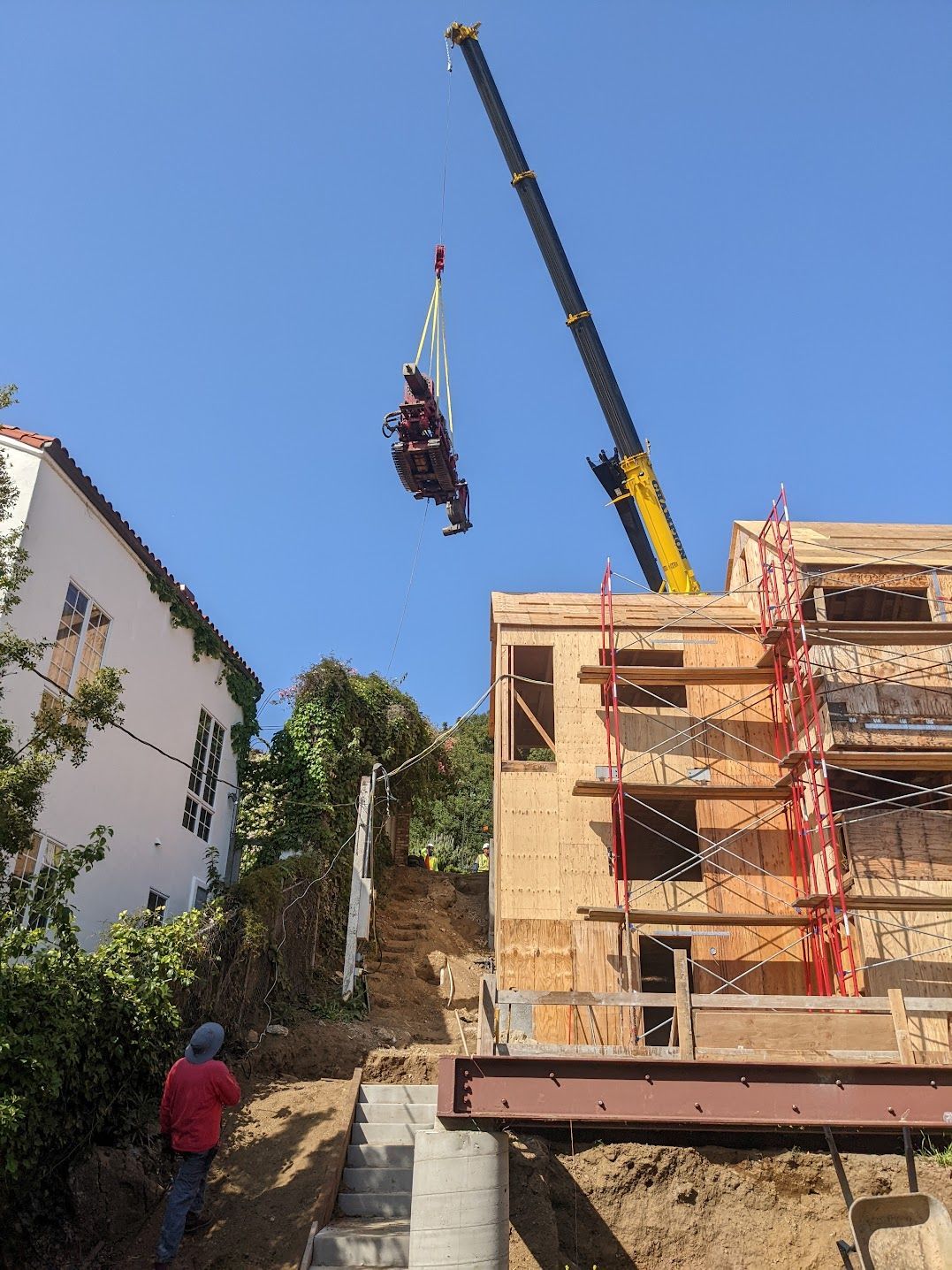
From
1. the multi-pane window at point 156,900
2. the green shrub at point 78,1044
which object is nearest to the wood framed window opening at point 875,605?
the green shrub at point 78,1044

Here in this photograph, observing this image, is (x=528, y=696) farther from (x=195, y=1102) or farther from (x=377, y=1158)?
(x=195, y=1102)

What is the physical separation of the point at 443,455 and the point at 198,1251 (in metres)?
13.0

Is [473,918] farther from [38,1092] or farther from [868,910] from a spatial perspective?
[38,1092]

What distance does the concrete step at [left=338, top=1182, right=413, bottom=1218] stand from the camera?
9.47 meters

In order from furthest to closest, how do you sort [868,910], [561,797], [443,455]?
[443,455]
[561,797]
[868,910]

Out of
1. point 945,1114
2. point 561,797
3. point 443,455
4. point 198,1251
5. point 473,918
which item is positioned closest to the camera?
point 945,1114

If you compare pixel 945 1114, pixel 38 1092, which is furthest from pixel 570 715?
pixel 38 1092

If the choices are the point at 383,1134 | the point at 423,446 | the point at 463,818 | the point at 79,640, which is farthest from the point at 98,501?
the point at 463,818

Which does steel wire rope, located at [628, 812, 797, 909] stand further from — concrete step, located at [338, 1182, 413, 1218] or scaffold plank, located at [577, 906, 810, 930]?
concrete step, located at [338, 1182, 413, 1218]

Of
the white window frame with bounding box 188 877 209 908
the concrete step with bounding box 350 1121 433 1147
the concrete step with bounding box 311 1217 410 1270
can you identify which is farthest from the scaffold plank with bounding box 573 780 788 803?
the white window frame with bounding box 188 877 209 908

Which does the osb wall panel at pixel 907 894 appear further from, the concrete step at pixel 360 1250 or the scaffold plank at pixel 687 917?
the concrete step at pixel 360 1250

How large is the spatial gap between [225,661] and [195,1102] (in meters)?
11.7

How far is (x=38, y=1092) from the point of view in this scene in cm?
852

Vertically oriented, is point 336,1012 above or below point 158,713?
below
